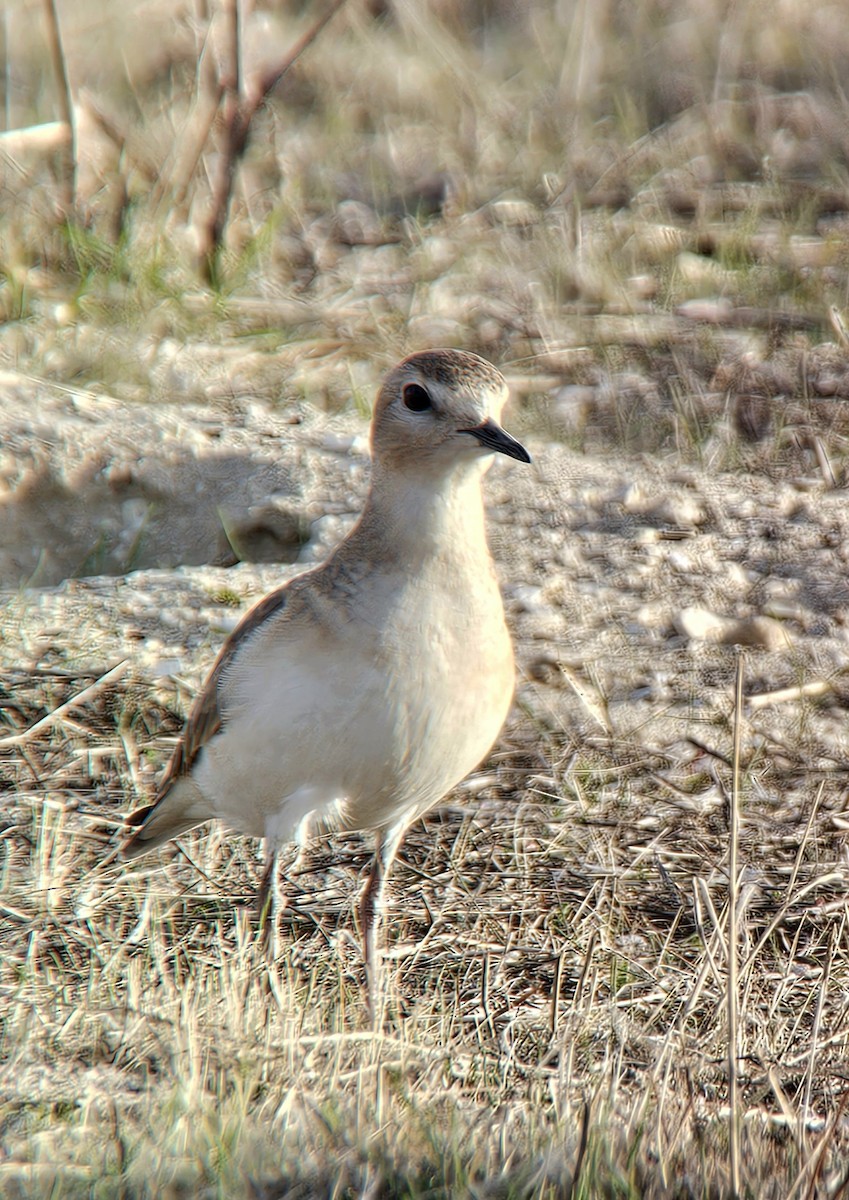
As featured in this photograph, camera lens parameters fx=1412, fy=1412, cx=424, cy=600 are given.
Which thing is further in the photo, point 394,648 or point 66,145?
point 66,145

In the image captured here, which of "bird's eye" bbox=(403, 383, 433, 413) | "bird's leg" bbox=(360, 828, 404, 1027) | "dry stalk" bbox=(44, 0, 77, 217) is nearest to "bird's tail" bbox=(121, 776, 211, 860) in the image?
"bird's leg" bbox=(360, 828, 404, 1027)

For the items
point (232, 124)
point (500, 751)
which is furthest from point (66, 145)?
point (500, 751)

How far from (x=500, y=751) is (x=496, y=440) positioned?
59.6 inches

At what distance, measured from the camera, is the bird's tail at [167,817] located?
3428 millimetres

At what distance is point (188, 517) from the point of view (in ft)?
17.1

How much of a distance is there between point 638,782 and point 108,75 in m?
5.96

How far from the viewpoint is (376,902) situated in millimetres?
3312

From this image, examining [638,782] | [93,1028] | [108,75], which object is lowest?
[638,782]

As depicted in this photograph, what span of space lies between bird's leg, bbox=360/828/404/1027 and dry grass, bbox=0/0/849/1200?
7 centimetres

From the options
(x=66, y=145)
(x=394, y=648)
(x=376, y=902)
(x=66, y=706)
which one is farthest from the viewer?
(x=66, y=145)

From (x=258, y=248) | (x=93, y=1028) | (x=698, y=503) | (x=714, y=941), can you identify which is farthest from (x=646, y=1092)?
(x=258, y=248)

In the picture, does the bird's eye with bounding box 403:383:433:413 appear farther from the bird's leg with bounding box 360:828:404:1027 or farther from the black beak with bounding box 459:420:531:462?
the bird's leg with bounding box 360:828:404:1027

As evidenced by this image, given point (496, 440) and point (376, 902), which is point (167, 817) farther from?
point (496, 440)

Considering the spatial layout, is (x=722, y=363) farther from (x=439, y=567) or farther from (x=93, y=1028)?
(x=93, y=1028)
